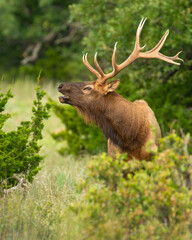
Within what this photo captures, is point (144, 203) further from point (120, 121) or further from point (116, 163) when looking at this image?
point (120, 121)

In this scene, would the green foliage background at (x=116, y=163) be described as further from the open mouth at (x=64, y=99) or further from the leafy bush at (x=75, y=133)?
the open mouth at (x=64, y=99)

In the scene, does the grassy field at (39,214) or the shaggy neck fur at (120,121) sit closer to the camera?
the grassy field at (39,214)

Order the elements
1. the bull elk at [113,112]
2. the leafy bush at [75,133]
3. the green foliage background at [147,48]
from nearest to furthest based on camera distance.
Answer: the bull elk at [113,112]
the green foliage background at [147,48]
the leafy bush at [75,133]

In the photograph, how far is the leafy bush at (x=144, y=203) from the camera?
3461 mm

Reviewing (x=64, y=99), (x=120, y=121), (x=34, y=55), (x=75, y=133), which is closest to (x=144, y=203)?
(x=120, y=121)

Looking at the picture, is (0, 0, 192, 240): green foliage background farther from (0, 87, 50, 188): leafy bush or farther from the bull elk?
the bull elk

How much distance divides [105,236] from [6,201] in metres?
1.56

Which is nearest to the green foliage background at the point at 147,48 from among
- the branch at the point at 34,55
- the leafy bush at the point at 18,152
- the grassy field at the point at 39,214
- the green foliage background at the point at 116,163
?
the green foliage background at the point at 116,163

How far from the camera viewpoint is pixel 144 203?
3.44 m

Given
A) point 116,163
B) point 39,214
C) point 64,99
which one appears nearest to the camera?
point 116,163

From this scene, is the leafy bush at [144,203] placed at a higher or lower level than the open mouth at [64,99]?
lower

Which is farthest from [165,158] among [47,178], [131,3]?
[131,3]

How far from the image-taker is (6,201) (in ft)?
15.1

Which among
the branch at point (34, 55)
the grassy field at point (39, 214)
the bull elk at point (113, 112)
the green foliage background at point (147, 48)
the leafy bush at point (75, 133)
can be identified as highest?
the branch at point (34, 55)
